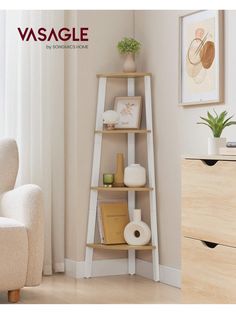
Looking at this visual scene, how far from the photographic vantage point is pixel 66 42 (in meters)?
4.07

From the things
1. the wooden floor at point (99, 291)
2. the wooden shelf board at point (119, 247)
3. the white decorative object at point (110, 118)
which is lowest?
the wooden floor at point (99, 291)

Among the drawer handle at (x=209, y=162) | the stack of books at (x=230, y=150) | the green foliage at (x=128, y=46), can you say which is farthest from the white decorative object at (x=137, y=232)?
the stack of books at (x=230, y=150)

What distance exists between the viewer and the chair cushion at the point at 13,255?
→ 9.89ft

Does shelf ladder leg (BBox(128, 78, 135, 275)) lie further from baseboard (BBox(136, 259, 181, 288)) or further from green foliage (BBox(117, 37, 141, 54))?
green foliage (BBox(117, 37, 141, 54))

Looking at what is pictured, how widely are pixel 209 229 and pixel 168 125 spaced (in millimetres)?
1232

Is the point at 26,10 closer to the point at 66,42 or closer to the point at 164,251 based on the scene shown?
the point at 66,42

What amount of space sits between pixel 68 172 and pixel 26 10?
1150 mm

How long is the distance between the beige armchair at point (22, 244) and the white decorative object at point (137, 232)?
920 mm

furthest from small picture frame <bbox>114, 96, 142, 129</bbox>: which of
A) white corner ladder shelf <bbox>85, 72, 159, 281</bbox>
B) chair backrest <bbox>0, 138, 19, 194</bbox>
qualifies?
chair backrest <bbox>0, 138, 19, 194</bbox>

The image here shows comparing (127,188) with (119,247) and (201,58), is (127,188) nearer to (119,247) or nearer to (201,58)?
(119,247)

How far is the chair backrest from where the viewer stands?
353cm

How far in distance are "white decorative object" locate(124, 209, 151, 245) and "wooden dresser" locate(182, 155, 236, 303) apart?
1.01 meters

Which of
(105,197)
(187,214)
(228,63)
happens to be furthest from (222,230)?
(105,197)

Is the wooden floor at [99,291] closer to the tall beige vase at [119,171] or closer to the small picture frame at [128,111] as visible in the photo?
the tall beige vase at [119,171]
